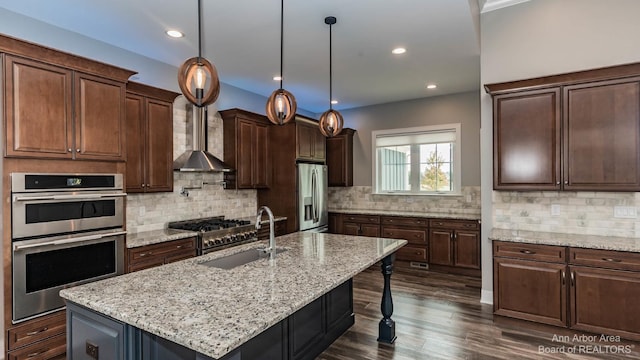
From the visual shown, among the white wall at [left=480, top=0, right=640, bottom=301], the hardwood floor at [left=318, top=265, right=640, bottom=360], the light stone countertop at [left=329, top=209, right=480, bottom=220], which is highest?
the white wall at [left=480, top=0, right=640, bottom=301]

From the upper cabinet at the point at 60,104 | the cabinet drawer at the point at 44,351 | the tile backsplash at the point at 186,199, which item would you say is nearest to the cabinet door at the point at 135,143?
the tile backsplash at the point at 186,199

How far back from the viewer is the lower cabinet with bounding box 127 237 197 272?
3252 mm

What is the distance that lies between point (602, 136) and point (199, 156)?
418 cm

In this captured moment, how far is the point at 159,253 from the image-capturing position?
3473 millimetres

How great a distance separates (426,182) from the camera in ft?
19.8

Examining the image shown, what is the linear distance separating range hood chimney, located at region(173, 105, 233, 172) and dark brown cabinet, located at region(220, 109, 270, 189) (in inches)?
16.5

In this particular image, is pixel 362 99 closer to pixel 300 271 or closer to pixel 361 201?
pixel 361 201

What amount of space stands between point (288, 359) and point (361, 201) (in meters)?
4.43

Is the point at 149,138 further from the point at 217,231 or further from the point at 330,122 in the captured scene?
the point at 330,122

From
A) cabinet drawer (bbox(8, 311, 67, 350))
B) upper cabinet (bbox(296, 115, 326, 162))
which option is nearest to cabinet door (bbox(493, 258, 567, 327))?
upper cabinet (bbox(296, 115, 326, 162))

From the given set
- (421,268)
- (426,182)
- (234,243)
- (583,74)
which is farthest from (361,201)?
(583,74)

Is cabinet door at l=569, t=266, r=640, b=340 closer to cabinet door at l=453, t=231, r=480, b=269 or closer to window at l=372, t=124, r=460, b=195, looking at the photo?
cabinet door at l=453, t=231, r=480, b=269

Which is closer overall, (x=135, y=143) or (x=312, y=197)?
(x=135, y=143)

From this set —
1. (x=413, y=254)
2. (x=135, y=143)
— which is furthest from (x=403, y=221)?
(x=135, y=143)
